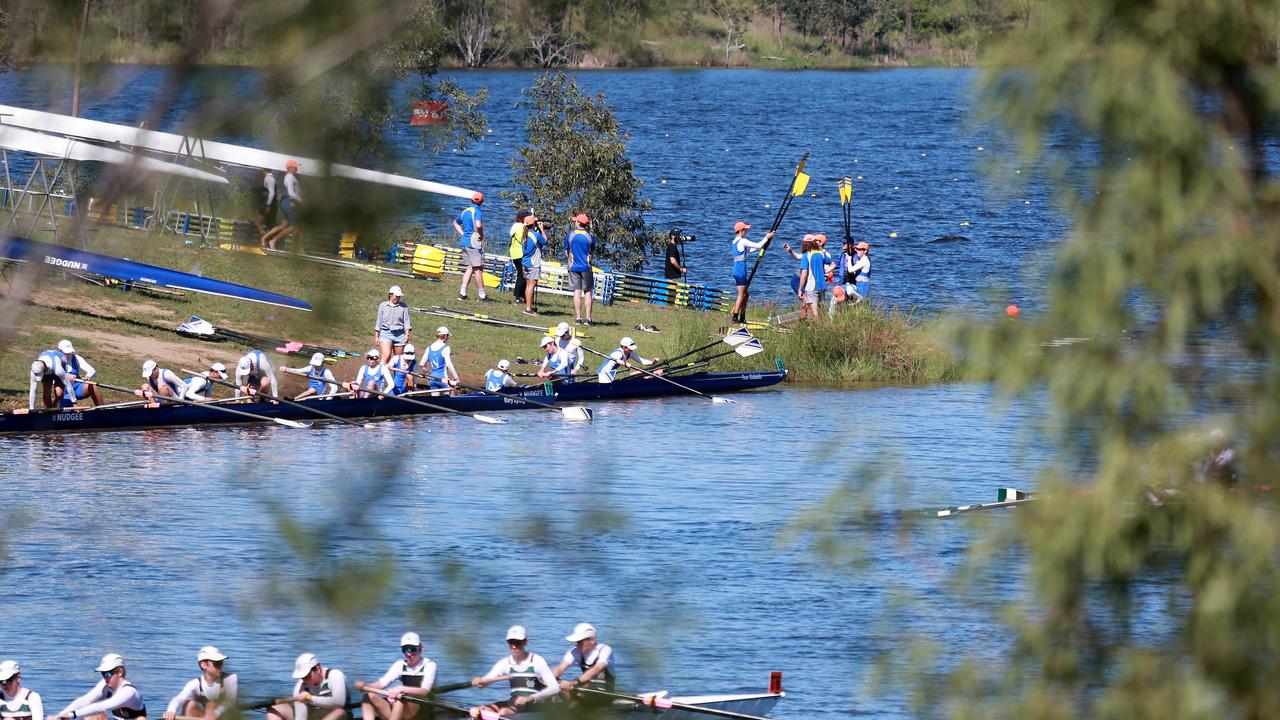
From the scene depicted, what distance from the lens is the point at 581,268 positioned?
3167 centimetres

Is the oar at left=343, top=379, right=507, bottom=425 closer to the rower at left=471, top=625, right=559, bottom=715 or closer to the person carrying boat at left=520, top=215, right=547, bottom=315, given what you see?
the person carrying boat at left=520, top=215, right=547, bottom=315

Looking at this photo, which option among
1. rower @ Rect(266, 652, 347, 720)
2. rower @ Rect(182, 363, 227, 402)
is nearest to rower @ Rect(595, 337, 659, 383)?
rower @ Rect(182, 363, 227, 402)

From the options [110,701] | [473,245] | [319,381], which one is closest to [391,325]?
[319,381]

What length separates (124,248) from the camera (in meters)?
6.52

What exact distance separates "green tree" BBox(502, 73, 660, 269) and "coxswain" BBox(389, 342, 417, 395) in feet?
32.6

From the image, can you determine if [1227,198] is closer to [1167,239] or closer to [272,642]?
[1167,239]

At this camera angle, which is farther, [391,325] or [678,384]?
[678,384]

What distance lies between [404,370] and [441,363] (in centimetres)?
109

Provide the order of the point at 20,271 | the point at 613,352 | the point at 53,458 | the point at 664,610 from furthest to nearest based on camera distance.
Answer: the point at 613,352
the point at 53,458
the point at 664,610
the point at 20,271

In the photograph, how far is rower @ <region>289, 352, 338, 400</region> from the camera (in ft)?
87.5

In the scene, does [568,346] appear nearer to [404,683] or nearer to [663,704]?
[404,683]

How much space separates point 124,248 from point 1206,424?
404 centimetres

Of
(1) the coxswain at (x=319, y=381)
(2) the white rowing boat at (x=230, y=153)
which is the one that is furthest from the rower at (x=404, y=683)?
(1) the coxswain at (x=319, y=381)

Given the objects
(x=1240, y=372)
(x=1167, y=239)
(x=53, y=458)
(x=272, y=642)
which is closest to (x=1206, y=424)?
(x=1240, y=372)
